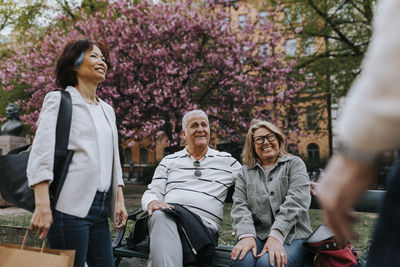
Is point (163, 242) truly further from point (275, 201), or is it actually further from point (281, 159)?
point (281, 159)

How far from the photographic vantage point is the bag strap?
7.22 ft

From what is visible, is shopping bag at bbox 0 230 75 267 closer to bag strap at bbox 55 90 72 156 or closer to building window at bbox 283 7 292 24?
bag strap at bbox 55 90 72 156

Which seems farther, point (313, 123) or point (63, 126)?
point (313, 123)

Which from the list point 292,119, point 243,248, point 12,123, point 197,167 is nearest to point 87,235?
point 243,248

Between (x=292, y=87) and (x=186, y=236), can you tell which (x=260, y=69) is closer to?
(x=292, y=87)

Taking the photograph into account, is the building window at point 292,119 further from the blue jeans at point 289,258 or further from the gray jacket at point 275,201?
the blue jeans at point 289,258

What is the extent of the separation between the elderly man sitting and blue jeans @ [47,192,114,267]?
60 cm

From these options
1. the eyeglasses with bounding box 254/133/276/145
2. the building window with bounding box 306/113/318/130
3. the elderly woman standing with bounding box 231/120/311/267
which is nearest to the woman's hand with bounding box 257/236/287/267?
the elderly woman standing with bounding box 231/120/311/267

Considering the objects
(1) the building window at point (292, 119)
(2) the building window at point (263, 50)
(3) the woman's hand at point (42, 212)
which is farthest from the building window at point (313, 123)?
(3) the woman's hand at point (42, 212)

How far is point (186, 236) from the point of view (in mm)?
3137

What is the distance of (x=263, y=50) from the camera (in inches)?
575

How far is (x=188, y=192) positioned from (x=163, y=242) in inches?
24.8

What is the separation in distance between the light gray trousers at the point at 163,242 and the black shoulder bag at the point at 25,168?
1067 millimetres

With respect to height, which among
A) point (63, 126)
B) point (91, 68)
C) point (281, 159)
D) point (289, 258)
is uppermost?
point (91, 68)
